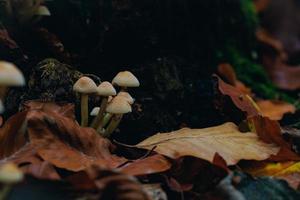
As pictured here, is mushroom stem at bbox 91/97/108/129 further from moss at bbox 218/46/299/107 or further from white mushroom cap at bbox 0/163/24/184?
moss at bbox 218/46/299/107

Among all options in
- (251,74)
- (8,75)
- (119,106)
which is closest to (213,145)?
(119,106)

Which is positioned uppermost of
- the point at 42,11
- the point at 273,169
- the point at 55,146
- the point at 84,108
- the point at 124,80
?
the point at 42,11

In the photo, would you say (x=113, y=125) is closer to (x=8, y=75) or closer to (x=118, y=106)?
(x=118, y=106)

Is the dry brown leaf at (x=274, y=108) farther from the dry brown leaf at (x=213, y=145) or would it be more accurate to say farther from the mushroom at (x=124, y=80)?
the mushroom at (x=124, y=80)

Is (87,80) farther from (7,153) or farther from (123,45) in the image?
(123,45)

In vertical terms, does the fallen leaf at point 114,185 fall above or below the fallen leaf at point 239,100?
below

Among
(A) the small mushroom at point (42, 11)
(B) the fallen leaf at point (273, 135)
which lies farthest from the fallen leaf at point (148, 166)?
(A) the small mushroom at point (42, 11)

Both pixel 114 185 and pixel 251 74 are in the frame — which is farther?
pixel 251 74

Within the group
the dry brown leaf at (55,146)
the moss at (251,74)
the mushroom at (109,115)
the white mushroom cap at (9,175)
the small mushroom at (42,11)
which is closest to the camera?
the white mushroom cap at (9,175)
